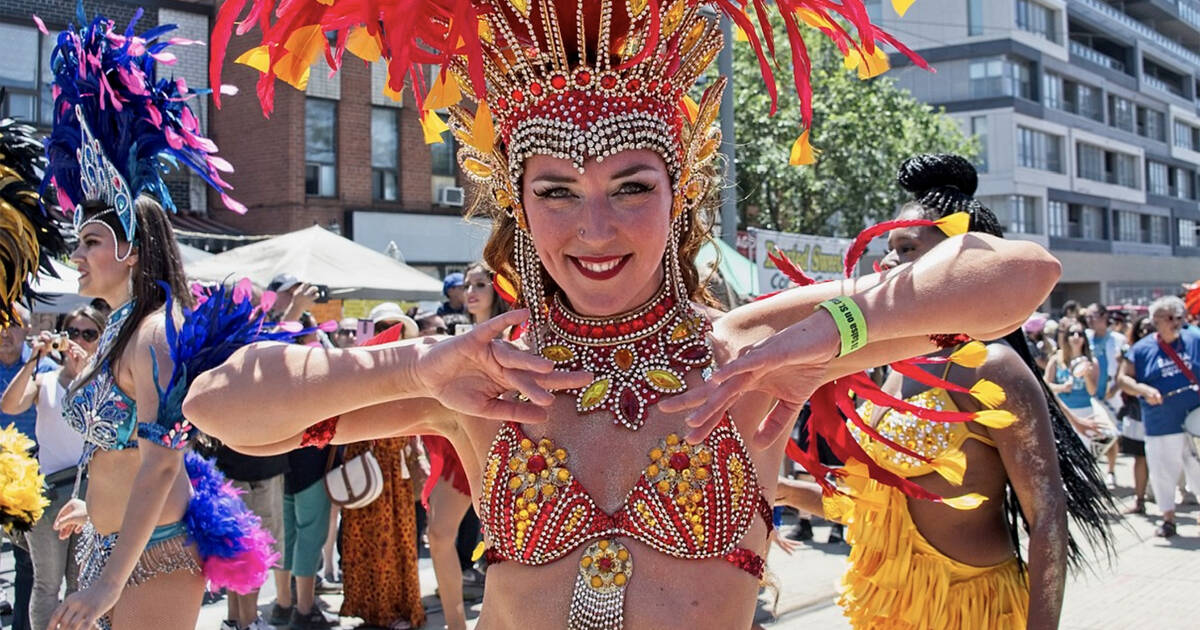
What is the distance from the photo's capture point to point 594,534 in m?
2.01

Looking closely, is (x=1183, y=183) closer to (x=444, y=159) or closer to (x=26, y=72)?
(x=444, y=159)

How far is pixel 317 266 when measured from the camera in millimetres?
10297

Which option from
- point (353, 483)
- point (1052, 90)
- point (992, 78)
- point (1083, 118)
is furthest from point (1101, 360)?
point (1083, 118)

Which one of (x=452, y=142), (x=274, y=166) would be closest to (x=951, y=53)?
(x=452, y=142)

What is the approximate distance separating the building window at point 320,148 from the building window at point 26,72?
13.5 feet

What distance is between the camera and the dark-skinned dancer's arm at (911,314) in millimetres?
1832

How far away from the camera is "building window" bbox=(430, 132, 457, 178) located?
19891 mm

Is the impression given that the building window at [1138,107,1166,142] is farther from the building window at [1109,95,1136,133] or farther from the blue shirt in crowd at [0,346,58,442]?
the blue shirt in crowd at [0,346,58,442]

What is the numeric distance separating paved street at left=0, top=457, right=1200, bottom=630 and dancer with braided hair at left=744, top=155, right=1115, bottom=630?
7.28 feet

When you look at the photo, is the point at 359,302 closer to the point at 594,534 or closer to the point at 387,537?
the point at 387,537

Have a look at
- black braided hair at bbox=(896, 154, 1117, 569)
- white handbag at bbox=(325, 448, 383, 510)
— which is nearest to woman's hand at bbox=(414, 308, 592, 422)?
black braided hair at bbox=(896, 154, 1117, 569)

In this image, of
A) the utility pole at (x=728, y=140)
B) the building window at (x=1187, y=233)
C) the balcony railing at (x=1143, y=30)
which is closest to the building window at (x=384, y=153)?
the utility pole at (x=728, y=140)

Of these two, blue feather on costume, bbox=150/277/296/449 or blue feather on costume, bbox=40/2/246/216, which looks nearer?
blue feather on costume, bbox=150/277/296/449

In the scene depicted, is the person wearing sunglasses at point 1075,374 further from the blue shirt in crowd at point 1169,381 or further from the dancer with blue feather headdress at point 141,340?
the dancer with blue feather headdress at point 141,340
